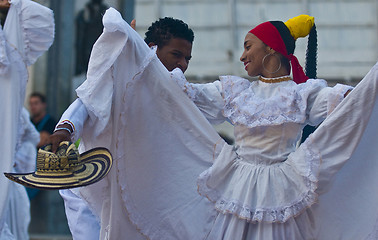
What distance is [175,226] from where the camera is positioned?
3.81m

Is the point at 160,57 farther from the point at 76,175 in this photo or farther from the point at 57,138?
the point at 76,175

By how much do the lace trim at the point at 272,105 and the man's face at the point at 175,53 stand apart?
64cm

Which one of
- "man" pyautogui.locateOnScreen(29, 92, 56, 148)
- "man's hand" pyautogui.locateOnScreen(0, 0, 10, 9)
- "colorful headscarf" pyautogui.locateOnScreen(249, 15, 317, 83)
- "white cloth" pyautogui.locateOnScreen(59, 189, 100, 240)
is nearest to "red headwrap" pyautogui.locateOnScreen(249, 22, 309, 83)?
"colorful headscarf" pyautogui.locateOnScreen(249, 15, 317, 83)

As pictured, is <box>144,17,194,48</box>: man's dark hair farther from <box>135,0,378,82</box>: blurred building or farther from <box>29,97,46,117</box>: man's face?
<box>135,0,378,82</box>: blurred building

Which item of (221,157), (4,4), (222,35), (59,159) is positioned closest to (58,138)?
(59,159)

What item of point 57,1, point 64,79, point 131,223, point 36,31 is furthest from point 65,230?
point 131,223

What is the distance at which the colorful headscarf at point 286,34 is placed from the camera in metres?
4.01

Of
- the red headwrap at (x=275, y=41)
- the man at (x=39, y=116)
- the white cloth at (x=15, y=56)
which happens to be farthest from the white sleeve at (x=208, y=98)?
the man at (x=39, y=116)

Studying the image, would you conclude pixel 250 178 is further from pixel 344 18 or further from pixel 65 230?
pixel 344 18

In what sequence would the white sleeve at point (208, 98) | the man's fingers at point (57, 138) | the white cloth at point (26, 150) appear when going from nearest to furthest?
1. the man's fingers at point (57, 138)
2. the white sleeve at point (208, 98)
3. the white cloth at point (26, 150)

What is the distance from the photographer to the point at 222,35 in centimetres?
1106

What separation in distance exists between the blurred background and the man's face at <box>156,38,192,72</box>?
5470mm

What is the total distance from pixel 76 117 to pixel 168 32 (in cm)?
134

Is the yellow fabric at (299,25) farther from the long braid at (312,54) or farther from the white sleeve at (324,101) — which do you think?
the white sleeve at (324,101)
